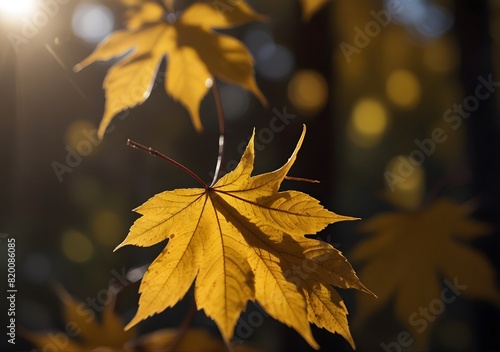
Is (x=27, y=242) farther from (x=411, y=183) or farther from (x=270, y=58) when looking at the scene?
(x=411, y=183)

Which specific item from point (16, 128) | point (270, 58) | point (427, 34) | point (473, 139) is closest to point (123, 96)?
point (473, 139)

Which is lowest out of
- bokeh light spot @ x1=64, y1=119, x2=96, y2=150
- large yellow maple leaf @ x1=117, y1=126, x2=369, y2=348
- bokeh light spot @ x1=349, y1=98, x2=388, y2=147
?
bokeh light spot @ x1=349, y1=98, x2=388, y2=147

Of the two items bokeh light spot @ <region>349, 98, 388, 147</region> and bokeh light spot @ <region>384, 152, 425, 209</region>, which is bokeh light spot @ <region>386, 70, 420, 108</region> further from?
bokeh light spot @ <region>384, 152, 425, 209</region>

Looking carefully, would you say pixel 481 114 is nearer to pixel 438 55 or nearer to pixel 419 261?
pixel 419 261

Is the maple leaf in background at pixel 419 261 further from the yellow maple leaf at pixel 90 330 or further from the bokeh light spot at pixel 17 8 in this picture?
the bokeh light spot at pixel 17 8

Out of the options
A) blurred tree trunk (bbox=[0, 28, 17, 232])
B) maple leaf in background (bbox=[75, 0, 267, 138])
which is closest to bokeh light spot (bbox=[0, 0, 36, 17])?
maple leaf in background (bbox=[75, 0, 267, 138])

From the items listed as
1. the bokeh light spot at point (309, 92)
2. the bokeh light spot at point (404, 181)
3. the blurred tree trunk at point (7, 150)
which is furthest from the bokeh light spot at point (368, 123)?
the bokeh light spot at point (309, 92)

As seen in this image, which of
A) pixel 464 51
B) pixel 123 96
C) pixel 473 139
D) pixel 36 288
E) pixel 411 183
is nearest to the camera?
pixel 123 96
